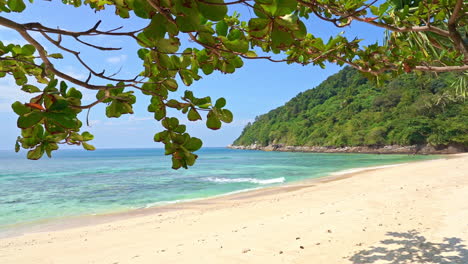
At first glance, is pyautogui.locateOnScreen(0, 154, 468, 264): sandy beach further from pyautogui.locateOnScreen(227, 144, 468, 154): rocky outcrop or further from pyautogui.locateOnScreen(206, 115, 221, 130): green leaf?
pyautogui.locateOnScreen(227, 144, 468, 154): rocky outcrop

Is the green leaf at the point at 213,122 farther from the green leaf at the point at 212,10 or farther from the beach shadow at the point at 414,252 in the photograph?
the beach shadow at the point at 414,252

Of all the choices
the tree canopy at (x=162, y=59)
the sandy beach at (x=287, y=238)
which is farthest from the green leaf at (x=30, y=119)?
the sandy beach at (x=287, y=238)

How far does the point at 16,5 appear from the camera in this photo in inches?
42.8

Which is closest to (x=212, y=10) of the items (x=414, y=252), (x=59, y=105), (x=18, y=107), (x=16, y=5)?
(x=59, y=105)

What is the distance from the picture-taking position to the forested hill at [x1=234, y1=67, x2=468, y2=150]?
143 ft

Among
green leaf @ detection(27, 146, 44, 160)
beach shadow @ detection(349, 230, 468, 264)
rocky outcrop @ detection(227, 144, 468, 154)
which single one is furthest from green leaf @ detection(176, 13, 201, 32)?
rocky outcrop @ detection(227, 144, 468, 154)

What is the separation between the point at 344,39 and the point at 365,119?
60.8 meters

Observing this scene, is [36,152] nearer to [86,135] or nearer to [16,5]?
[86,135]

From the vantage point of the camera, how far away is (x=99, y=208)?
459 inches

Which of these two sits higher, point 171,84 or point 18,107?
point 171,84

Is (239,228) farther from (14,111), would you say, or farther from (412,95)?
(412,95)

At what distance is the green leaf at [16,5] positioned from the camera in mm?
1062

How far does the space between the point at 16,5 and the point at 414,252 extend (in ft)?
14.7

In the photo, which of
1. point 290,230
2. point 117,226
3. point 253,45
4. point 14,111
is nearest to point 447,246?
point 290,230
